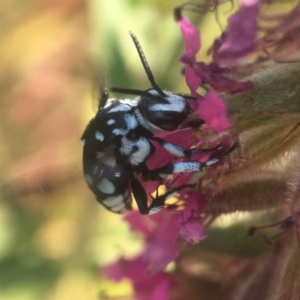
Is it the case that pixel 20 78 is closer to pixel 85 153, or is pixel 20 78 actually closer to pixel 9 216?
pixel 9 216

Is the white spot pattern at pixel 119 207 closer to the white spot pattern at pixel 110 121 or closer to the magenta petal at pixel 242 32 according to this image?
the white spot pattern at pixel 110 121

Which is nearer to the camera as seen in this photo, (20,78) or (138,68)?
(138,68)

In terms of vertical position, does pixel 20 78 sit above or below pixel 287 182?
below

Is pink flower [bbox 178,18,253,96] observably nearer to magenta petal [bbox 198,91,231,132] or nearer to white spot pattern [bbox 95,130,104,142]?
magenta petal [bbox 198,91,231,132]

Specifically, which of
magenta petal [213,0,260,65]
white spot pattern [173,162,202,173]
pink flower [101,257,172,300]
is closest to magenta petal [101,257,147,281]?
pink flower [101,257,172,300]

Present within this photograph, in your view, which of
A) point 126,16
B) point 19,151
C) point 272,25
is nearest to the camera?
point 272,25

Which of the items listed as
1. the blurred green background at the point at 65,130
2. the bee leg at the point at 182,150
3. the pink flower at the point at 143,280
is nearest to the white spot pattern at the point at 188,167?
the bee leg at the point at 182,150

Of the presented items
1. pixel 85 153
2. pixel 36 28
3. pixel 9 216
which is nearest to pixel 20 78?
pixel 36 28

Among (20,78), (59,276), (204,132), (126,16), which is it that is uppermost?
(204,132)
